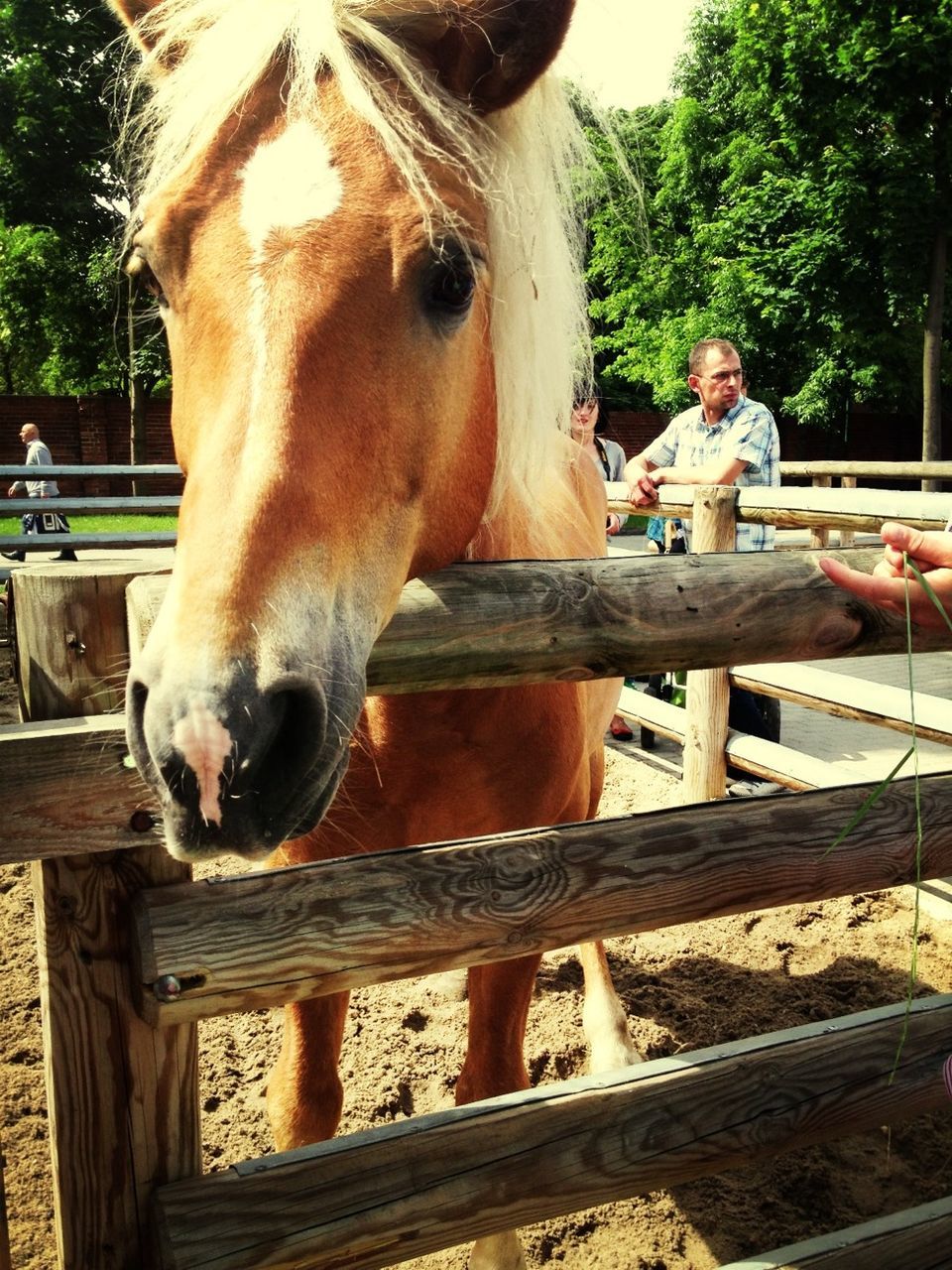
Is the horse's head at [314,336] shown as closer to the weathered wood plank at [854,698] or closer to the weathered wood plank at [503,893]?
the weathered wood plank at [503,893]

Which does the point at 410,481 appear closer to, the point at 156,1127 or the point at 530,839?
the point at 530,839

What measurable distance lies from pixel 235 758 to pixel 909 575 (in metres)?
1.29

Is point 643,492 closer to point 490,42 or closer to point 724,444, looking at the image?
point 724,444

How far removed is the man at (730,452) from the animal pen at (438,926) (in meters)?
2.95

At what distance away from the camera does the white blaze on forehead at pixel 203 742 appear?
1088 mm

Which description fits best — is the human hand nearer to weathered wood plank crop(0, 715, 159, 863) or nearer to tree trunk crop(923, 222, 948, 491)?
weathered wood plank crop(0, 715, 159, 863)

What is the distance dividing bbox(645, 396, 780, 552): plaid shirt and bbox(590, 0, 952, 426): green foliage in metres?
10.2

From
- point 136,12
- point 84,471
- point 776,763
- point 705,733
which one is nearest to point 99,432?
point 84,471

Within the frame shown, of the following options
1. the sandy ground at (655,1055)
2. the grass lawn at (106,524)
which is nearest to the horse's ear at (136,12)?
the sandy ground at (655,1055)

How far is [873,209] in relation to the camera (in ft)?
58.9

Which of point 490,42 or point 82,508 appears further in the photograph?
point 82,508

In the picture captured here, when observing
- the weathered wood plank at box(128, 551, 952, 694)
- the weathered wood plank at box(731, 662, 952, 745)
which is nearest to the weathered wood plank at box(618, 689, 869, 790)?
the weathered wood plank at box(731, 662, 952, 745)

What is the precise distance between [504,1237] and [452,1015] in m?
1.10

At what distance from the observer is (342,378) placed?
1390mm
